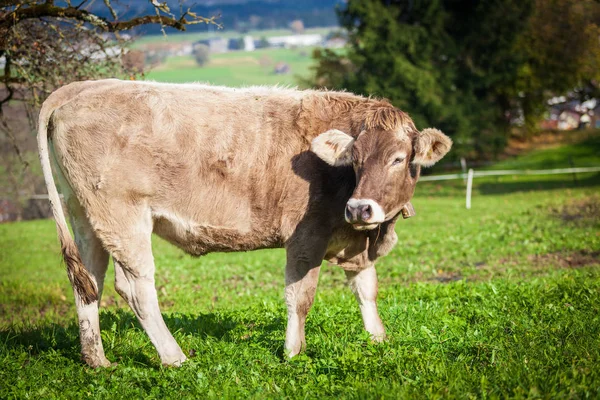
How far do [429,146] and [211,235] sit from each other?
2.53 m

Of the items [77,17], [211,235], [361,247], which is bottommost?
[361,247]

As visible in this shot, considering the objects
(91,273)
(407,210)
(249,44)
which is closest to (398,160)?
(407,210)

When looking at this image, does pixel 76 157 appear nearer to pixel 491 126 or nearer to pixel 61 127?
pixel 61 127

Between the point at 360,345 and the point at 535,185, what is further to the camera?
the point at 535,185

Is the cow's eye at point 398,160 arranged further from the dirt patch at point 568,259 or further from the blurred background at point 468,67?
the blurred background at point 468,67

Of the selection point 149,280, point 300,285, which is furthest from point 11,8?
point 300,285

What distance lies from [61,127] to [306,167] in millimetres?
2680

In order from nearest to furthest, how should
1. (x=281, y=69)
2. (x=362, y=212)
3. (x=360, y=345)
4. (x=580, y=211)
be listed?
(x=362, y=212), (x=360, y=345), (x=580, y=211), (x=281, y=69)

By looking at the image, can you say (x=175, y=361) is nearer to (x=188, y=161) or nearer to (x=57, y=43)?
(x=188, y=161)

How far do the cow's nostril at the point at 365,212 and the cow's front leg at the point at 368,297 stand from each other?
158 cm

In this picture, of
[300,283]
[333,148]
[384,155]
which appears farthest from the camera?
[300,283]

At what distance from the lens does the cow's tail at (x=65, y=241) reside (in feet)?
22.9

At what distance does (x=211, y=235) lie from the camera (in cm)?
722

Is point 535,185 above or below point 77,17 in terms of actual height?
below
